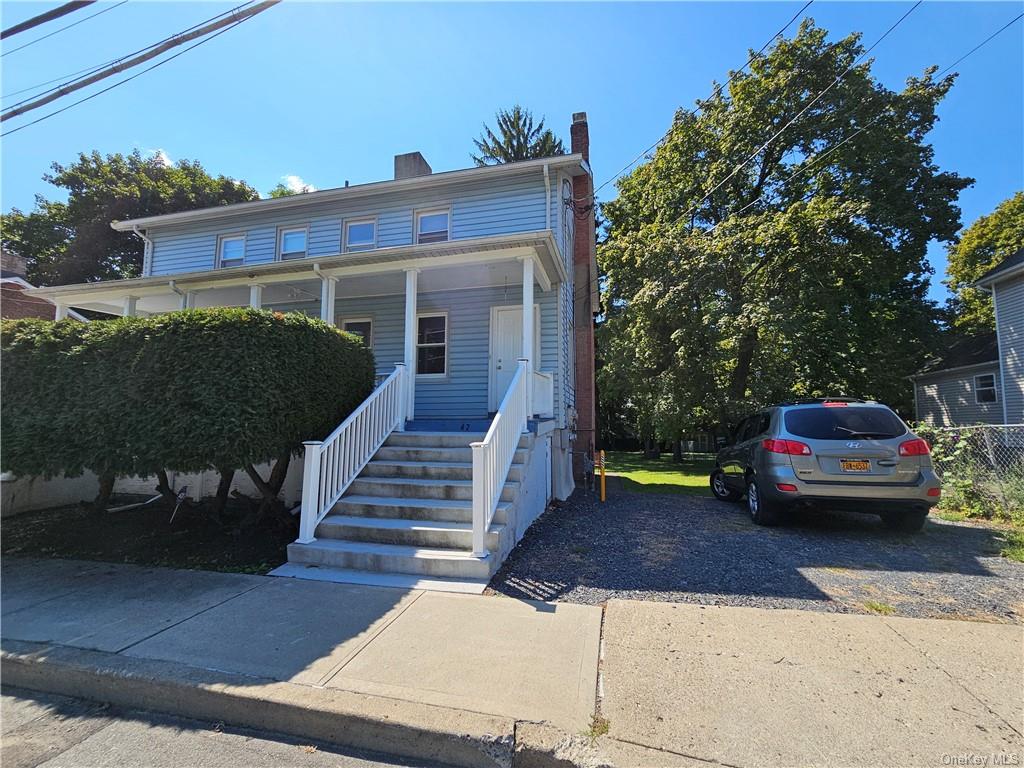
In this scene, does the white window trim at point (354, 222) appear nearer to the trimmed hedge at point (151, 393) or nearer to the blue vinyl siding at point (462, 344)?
the blue vinyl siding at point (462, 344)

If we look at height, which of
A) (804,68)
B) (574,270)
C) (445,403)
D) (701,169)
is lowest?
(445,403)

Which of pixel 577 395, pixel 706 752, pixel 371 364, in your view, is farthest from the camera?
pixel 577 395

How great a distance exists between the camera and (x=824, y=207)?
46.3 feet

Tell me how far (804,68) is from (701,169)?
13.9 feet

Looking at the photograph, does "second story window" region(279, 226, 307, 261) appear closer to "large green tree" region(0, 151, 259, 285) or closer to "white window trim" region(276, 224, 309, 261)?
"white window trim" region(276, 224, 309, 261)

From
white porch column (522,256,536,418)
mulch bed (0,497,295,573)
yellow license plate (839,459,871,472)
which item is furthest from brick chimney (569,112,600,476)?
mulch bed (0,497,295,573)

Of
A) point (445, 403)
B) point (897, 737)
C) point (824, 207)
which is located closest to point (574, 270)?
point (445, 403)

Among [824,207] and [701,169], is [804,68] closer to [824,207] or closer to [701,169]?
[701,169]

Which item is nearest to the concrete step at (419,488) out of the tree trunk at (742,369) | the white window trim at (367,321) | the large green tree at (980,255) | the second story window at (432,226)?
the white window trim at (367,321)

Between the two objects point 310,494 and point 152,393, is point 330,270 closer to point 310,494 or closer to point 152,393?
point 152,393

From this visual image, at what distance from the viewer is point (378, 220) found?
10.7 metres

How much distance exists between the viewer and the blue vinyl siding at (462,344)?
9.43 metres

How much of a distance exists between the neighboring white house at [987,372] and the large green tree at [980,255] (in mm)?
4881

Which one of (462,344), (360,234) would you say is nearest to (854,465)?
(462,344)
